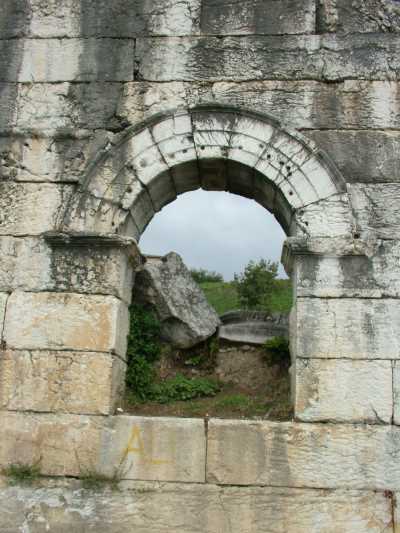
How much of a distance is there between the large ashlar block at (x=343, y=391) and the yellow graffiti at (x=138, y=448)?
1245 millimetres

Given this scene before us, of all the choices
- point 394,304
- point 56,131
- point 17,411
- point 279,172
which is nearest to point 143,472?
point 17,411

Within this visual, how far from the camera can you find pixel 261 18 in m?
5.79

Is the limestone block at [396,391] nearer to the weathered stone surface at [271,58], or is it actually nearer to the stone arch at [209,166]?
the stone arch at [209,166]

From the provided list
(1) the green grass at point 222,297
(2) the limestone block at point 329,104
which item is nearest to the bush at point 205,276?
(1) the green grass at point 222,297

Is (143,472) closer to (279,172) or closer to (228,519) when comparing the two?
(228,519)

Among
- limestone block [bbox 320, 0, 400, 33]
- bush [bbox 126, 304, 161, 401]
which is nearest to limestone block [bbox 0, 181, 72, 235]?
bush [bbox 126, 304, 161, 401]

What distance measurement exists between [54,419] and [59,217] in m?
1.83

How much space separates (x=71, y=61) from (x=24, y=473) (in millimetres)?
3955

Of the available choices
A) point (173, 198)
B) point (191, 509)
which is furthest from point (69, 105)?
point (191, 509)

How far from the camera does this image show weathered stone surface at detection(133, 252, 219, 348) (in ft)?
21.1

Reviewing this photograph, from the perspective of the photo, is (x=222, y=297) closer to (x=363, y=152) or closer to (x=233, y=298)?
(x=233, y=298)

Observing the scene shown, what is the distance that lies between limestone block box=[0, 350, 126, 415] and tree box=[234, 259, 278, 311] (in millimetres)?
4512

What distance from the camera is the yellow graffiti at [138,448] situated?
483 cm

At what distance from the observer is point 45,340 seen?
5.15 m
